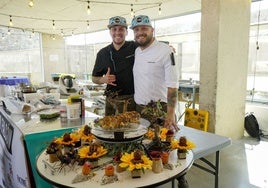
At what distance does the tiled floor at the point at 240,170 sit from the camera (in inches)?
102

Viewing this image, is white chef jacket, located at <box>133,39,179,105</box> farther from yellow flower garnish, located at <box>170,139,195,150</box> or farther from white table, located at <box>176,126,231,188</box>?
yellow flower garnish, located at <box>170,139,195,150</box>

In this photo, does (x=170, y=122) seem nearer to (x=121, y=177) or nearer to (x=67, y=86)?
(x=121, y=177)

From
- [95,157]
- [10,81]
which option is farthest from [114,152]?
[10,81]

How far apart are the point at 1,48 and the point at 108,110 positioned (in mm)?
7400

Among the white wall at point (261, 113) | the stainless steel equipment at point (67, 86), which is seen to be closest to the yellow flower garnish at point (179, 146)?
the stainless steel equipment at point (67, 86)

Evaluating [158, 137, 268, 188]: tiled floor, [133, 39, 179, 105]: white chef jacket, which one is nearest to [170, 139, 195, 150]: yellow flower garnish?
[133, 39, 179, 105]: white chef jacket

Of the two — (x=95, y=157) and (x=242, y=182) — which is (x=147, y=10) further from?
(x=95, y=157)

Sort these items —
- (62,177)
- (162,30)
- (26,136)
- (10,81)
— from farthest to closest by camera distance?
1. (162,30)
2. (10,81)
3. (26,136)
4. (62,177)

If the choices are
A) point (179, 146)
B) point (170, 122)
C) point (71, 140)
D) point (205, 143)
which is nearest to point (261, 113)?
point (205, 143)

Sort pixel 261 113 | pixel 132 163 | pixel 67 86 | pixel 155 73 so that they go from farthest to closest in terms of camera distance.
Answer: pixel 261 113, pixel 67 86, pixel 155 73, pixel 132 163

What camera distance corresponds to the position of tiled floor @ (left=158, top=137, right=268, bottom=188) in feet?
8.47

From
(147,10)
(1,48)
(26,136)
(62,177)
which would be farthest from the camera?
(1,48)

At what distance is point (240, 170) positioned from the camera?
2.91m

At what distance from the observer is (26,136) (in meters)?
1.67
